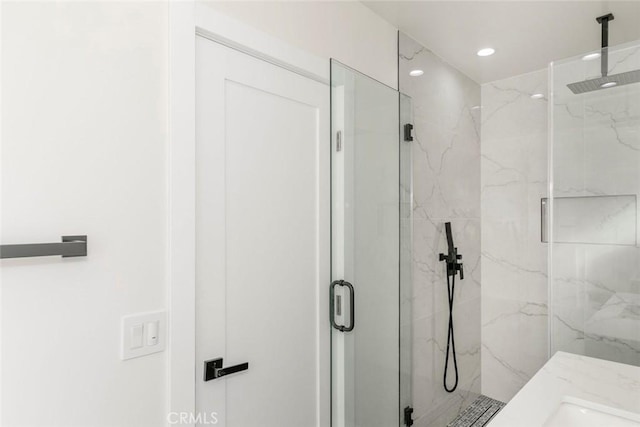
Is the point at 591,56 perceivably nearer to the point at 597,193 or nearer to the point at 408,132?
the point at 597,193

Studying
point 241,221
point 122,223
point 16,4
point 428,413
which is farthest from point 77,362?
point 428,413

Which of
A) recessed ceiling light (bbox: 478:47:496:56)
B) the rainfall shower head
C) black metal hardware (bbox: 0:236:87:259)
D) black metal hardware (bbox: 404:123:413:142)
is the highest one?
recessed ceiling light (bbox: 478:47:496:56)

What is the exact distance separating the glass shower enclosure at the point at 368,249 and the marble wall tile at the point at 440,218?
288 millimetres

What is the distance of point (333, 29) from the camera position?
70.6 inches

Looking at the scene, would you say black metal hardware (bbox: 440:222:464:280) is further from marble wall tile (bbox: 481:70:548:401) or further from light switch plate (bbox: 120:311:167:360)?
light switch plate (bbox: 120:311:167:360)

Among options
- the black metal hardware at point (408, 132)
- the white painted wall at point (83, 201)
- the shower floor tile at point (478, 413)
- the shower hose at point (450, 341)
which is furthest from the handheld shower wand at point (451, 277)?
the white painted wall at point (83, 201)

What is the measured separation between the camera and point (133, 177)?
1144 mm

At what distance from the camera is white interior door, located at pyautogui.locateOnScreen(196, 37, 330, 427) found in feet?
4.42

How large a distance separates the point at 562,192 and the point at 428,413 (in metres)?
1.54

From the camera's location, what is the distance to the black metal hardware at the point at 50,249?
897mm

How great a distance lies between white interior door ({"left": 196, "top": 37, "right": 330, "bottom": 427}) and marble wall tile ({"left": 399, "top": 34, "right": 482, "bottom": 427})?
2.67ft

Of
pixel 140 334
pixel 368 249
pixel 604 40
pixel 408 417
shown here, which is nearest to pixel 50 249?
pixel 140 334

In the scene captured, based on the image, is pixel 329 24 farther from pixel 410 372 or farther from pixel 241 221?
pixel 410 372

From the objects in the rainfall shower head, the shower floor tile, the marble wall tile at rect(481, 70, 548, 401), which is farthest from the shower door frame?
the marble wall tile at rect(481, 70, 548, 401)
